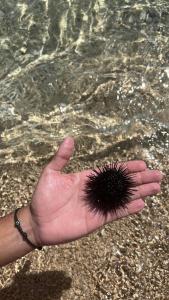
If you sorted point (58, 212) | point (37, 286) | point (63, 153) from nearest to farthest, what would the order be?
point (63, 153)
point (58, 212)
point (37, 286)

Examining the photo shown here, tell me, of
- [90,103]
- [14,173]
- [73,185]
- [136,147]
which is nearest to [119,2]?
[90,103]

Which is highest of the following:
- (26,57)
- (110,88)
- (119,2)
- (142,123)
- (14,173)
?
(119,2)

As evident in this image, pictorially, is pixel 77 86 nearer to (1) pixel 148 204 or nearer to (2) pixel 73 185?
(1) pixel 148 204

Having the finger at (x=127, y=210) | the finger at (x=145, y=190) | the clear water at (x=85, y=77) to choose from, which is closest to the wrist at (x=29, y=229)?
the finger at (x=127, y=210)

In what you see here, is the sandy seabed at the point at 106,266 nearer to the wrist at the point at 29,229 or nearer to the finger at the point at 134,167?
the wrist at the point at 29,229

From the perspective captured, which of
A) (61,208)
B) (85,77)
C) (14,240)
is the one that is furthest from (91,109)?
(14,240)

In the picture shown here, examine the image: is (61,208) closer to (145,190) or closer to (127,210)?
(127,210)
